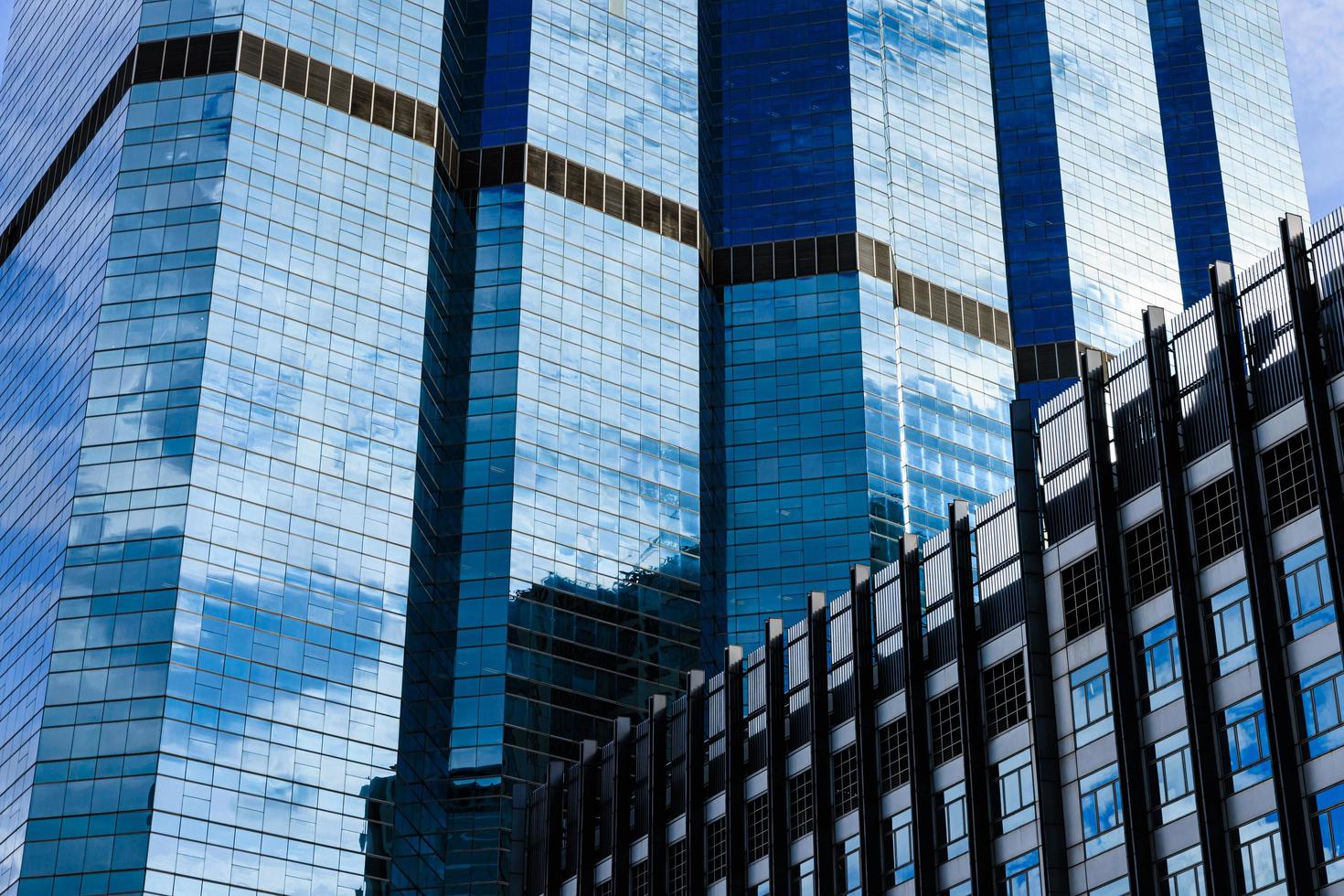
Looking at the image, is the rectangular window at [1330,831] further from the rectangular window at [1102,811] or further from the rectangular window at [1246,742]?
the rectangular window at [1102,811]

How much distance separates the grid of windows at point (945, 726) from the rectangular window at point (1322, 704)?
622 inches

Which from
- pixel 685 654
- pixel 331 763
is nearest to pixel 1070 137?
pixel 685 654

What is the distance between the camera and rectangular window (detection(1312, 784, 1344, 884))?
55469mm

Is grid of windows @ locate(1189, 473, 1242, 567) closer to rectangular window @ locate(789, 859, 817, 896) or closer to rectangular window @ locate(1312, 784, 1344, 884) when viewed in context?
rectangular window @ locate(1312, 784, 1344, 884)

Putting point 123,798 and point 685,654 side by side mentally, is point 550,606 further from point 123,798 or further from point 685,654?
point 123,798

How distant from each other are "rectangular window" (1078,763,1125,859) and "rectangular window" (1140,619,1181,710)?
272 centimetres

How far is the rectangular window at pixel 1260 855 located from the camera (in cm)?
5731

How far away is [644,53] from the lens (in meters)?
165

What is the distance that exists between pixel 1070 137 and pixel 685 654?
70.0 m

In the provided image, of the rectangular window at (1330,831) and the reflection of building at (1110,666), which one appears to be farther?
the reflection of building at (1110,666)

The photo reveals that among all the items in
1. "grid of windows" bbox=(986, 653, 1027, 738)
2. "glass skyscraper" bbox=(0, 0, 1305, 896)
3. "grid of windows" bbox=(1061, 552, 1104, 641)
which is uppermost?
"glass skyscraper" bbox=(0, 0, 1305, 896)

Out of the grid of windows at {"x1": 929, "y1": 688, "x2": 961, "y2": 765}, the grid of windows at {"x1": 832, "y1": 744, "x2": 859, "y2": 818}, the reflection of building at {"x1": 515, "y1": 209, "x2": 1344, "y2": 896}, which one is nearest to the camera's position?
the reflection of building at {"x1": 515, "y1": 209, "x2": 1344, "y2": 896}

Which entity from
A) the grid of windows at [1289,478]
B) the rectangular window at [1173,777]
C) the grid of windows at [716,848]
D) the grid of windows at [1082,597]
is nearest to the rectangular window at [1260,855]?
the rectangular window at [1173,777]

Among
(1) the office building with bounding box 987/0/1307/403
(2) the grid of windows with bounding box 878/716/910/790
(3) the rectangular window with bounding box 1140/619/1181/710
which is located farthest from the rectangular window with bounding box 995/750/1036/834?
(1) the office building with bounding box 987/0/1307/403
